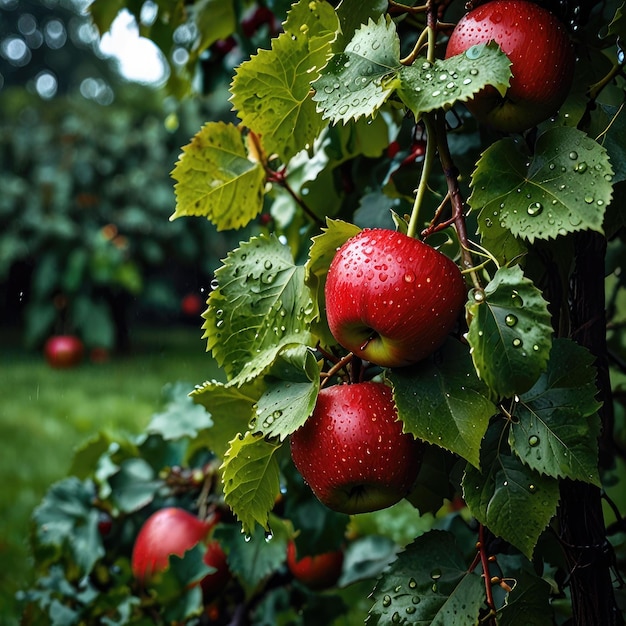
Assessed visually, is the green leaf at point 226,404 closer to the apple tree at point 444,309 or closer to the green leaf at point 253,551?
the apple tree at point 444,309

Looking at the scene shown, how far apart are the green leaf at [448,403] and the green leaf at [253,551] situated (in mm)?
547

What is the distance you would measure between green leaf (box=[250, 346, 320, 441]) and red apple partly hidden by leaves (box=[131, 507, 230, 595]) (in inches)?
22.6

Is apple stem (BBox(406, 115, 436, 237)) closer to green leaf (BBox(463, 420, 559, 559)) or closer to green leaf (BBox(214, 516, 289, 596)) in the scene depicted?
green leaf (BBox(463, 420, 559, 559))

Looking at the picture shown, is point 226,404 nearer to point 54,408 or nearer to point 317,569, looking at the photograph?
point 317,569

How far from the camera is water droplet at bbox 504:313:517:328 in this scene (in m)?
0.52

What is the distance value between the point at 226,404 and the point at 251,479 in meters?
0.12

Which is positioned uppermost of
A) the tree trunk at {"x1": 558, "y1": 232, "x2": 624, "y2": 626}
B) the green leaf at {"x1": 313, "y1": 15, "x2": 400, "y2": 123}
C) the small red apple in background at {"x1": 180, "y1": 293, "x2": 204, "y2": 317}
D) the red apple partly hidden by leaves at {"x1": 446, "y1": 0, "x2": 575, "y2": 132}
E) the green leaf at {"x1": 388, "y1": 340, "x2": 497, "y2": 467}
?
the green leaf at {"x1": 313, "y1": 15, "x2": 400, "y2": 123}

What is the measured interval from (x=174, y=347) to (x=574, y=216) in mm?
4472

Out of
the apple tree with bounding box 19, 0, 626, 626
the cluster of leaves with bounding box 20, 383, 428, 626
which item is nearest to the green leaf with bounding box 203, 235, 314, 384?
the apple tree with bounding box 19, 0, 626, 626

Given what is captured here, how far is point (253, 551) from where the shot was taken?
1062 mm

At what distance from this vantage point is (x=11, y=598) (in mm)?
1588

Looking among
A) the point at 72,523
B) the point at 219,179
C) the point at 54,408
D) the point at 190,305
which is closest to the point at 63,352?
the point at 54,408

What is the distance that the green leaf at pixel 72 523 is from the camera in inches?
48.1

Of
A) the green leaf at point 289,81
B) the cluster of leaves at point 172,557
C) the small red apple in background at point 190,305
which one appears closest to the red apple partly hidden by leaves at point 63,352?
the small red apple in background at point 190,305
